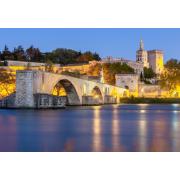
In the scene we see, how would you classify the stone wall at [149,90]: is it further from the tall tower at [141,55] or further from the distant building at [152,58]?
the distant building at [152,58]

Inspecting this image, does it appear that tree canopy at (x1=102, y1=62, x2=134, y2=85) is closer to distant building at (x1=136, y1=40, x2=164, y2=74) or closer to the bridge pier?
the bridge pier

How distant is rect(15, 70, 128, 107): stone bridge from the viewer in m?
29.8

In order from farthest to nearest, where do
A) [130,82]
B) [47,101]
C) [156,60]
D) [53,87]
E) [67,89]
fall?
[156,60] < [130,82] < [67,89] < [53,87] < [47,101]

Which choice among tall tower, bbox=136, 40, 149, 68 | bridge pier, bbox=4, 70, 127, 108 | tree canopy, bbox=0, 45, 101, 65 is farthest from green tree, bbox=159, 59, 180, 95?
tall tower, bbox=136, 40, 149, 68

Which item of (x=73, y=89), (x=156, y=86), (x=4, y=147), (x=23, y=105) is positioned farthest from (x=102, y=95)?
(x=4, y=147)

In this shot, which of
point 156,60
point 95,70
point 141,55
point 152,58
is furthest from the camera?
point 152,58

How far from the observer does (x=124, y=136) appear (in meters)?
14.3

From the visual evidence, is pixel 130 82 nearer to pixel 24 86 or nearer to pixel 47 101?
pixel 47 101

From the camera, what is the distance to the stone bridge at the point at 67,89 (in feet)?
97.9

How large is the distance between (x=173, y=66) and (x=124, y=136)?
190 feet

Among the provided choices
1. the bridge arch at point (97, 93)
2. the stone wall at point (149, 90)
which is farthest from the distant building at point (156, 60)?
the bridge arch at point (97, 93)

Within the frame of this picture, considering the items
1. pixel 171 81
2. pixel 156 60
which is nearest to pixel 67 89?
pixel 171 81

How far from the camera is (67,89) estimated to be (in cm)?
4334
